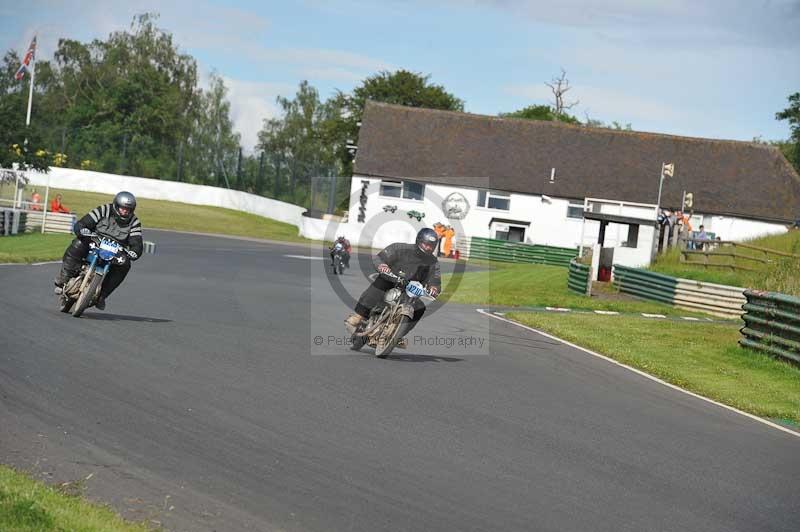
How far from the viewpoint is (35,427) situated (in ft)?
25.8

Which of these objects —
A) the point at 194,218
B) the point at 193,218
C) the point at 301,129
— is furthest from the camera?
the point at 301,129

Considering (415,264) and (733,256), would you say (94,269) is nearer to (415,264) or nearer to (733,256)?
(415,264)

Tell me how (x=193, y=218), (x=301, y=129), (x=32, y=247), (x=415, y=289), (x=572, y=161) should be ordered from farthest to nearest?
(x=301, y=129), (x=572, y=161), (x=193, y=218), (x=32, y=247), (x=415, y=289)

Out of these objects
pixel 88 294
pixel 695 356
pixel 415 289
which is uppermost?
pixel 415 289

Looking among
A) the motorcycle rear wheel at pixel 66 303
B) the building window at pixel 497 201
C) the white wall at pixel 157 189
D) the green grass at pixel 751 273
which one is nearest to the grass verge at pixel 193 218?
the white wall at pixel 157 189

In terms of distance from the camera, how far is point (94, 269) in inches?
585

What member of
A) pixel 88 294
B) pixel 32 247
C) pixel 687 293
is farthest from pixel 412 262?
pixel 32 247

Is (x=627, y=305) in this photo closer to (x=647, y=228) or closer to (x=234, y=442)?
(x=647, y=228)

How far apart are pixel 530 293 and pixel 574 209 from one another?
31610mm

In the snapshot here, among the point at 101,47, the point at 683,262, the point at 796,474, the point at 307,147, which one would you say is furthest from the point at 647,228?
the point at 101,47


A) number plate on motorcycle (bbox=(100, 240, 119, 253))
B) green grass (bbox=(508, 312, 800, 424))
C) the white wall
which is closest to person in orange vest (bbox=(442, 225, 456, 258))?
the white wall

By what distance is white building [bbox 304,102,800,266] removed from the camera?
63.6 m

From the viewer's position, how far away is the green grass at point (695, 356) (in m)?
15.0

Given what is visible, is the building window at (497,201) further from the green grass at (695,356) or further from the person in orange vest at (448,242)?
the green grass at (695,356)
